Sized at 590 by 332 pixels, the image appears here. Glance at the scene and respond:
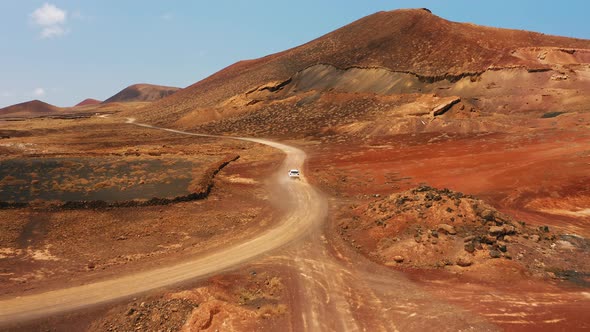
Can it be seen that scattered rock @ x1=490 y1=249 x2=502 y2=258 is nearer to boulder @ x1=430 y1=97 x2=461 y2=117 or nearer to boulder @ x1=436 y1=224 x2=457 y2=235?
boulder @ x1=436 y1=224 x2=457 y2=235

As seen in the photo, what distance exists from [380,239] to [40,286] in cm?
1791

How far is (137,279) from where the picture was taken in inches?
666

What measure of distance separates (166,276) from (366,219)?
43.4 ft

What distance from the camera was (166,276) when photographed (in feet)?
56.5

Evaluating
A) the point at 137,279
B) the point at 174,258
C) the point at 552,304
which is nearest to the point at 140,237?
the point at 174,258

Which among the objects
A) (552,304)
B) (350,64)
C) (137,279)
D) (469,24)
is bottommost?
(552,304)

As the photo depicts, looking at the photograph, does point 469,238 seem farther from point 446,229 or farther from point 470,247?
point 446,229

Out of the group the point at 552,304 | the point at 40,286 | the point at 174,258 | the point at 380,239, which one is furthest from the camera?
the point at 380,239

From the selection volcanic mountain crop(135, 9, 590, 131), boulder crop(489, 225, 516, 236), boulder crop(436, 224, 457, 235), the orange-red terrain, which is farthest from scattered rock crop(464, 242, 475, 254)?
volcanic mountain crop(135, 9, 590, 131)

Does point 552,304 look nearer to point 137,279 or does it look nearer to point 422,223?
point 422,223

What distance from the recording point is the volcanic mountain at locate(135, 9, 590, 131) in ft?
200

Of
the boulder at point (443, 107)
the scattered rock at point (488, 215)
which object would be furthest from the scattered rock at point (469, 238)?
the boulder at point (443, 107)

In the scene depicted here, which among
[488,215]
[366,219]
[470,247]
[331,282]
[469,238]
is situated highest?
[488,215]

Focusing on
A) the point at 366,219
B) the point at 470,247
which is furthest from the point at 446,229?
the point at 366,219
